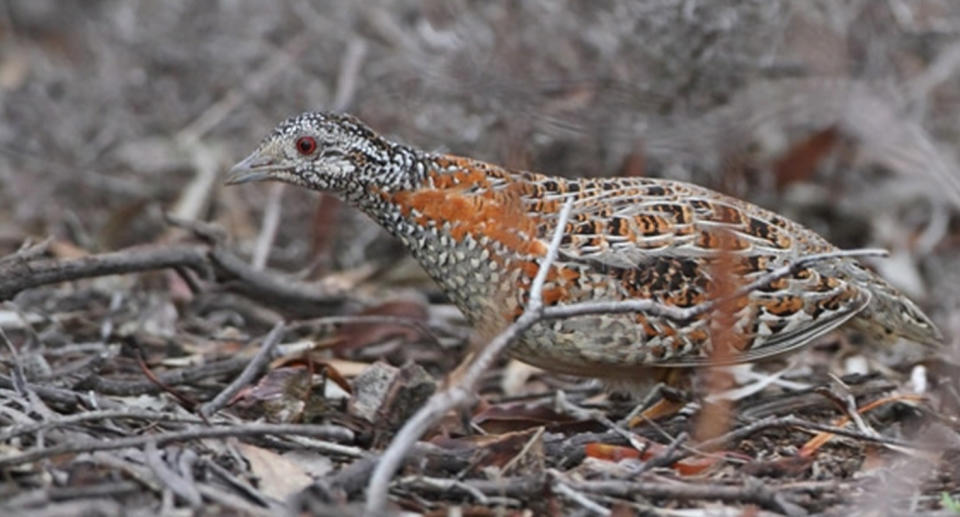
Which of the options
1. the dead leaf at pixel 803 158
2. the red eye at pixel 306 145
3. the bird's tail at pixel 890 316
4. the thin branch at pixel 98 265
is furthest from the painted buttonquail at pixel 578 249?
the dead leaf at pixel 803 158

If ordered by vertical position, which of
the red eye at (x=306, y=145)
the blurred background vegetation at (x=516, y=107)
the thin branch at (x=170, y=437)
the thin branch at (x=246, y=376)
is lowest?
the thin branch at (x=170, y=437)

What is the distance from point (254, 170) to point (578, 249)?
1182 millimetres

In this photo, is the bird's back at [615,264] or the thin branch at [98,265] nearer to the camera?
the bird's back at [615,264]

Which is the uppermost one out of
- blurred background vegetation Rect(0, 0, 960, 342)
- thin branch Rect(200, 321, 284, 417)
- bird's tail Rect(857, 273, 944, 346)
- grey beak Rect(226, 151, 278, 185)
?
blurred background vegetation Rect(0, 0, 960, 342)

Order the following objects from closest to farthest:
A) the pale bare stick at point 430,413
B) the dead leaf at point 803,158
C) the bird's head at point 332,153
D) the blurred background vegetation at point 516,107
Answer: the pale bare stick at point 430,413
the bird's head at point 332,153
the blurred background vegetation at point 516,107
the dead leaf at point 803,158

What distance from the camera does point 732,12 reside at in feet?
23.7

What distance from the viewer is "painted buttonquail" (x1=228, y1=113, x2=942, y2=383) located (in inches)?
201

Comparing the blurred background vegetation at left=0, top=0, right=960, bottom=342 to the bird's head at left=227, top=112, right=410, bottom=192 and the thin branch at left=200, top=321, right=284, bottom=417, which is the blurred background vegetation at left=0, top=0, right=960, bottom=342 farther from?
the thin branch at left=200, top=321, right=284, bottom=417

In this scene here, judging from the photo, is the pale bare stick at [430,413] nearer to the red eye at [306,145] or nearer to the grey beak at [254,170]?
the red eye at [306,145]

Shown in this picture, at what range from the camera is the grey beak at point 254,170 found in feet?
17.4

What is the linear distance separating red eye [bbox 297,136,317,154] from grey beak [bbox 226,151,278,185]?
0.12m

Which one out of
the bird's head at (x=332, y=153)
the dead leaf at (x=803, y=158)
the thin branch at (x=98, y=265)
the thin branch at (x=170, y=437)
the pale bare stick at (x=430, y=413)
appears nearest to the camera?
the pale bare stick at (x=430, y=413)

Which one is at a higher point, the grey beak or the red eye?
the red eye

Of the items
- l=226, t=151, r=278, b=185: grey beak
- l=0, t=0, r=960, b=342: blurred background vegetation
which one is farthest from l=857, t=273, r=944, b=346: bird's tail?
l=226, t=151, r=278, b=185: grey beak
